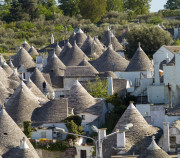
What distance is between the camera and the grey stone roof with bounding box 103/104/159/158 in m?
37.7

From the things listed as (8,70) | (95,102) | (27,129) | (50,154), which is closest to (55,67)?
(8,70)

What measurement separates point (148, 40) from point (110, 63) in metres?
9.20

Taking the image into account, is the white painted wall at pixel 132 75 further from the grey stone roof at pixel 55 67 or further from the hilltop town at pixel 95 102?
the grey stone roof at pixel 55 67

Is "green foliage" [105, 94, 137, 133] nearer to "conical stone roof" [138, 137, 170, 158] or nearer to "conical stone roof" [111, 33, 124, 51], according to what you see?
"conical stone roof" [138, 137, 170, 158]

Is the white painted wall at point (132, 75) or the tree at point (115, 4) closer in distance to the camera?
the white painted wall at point (132, 75)

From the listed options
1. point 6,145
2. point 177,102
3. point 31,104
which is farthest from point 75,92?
point 6,145

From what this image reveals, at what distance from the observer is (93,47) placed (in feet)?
248

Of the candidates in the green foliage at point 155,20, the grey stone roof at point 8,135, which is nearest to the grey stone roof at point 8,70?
the grey stone roof at point 8,135

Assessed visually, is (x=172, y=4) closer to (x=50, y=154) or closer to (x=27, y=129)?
(x=27, y=129)

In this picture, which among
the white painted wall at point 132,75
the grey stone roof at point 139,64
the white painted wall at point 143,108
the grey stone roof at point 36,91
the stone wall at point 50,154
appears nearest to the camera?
the stone wall at point 50,154

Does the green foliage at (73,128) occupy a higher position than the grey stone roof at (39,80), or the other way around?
the grey stone roof at (39,80)

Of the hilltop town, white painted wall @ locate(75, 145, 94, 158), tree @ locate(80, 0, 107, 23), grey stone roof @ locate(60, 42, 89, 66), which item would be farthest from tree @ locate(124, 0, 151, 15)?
white painted wall @ locate(75, 145, 94, 158)

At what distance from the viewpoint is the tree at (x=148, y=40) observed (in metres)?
72.4

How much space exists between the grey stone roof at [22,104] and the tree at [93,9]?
6844 cm
